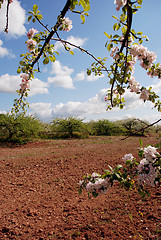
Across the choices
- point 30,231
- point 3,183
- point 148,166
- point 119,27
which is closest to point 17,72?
point 119,27

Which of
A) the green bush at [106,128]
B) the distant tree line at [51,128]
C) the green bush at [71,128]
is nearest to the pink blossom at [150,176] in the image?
the distant tree line at [51,128]

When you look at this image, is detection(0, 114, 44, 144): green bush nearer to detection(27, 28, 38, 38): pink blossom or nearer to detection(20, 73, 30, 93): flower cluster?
detection(20, 73, 30, 93): flower cluster

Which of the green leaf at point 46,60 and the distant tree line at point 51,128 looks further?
the distant tree line at point 51,128

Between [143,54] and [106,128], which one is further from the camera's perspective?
[106,128]

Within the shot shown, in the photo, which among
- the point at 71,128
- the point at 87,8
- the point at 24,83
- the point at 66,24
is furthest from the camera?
the point at 71,128

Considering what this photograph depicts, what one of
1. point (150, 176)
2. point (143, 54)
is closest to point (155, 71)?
point (143, 54)

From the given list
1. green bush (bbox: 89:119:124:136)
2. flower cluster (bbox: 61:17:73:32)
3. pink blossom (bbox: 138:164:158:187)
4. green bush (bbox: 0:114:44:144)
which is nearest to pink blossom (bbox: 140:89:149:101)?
pink blossom (bbox: 138:164:158:187)

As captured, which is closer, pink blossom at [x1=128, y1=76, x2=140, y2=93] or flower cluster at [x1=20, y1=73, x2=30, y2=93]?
pink blossom at [x1=128, y1=76, x2=140, y2=93]

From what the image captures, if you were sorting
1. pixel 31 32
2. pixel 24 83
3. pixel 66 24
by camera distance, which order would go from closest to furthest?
pixel 66 24 < pixel 31 32 < pixel 24 83

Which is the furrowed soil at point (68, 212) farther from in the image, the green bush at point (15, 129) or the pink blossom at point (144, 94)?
the green bush at point (15, 129)

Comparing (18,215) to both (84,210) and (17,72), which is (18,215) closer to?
(84,210)

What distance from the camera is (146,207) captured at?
2344mm

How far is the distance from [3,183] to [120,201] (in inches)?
95.5

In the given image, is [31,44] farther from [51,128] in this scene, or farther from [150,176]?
[51,128]
